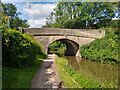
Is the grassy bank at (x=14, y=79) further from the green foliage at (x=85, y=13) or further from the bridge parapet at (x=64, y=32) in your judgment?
the green foliage at (x=85, y=13)

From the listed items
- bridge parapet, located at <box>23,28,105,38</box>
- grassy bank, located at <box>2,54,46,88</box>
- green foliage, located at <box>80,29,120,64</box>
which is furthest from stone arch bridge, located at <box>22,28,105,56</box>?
grassy bank, located at <box>2,54,46,88</box>

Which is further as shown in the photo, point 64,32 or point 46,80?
point 64,32

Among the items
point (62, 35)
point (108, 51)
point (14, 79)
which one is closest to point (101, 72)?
point (108, 51)

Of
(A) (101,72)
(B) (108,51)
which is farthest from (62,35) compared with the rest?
(A) (101,72)

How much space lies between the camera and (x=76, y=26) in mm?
21172

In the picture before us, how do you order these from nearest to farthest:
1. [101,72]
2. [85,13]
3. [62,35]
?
[101,72] → [62,35] → [85,13]

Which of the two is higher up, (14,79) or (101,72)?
(14,79)

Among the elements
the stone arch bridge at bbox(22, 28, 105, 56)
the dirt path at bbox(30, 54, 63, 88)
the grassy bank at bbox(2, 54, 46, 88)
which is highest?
the stone arch bridge at bbox(22, 28, 105, 56)

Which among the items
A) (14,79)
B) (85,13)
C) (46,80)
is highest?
(85,13)

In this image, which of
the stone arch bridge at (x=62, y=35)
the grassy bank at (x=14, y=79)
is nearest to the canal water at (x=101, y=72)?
the grassy bank at (x=14, y=79)

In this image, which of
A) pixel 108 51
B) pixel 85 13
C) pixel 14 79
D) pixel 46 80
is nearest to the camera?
pixel 14 79

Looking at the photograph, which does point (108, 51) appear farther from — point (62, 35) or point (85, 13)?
point (85, 13)

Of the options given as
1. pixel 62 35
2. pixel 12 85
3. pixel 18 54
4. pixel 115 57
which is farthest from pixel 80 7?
pixel 12 85

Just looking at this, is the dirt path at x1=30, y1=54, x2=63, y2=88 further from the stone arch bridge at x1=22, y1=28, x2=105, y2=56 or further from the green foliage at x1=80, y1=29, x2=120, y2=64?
the stone arch bridge at x1=22, y1=28, x2=105, y2=56
